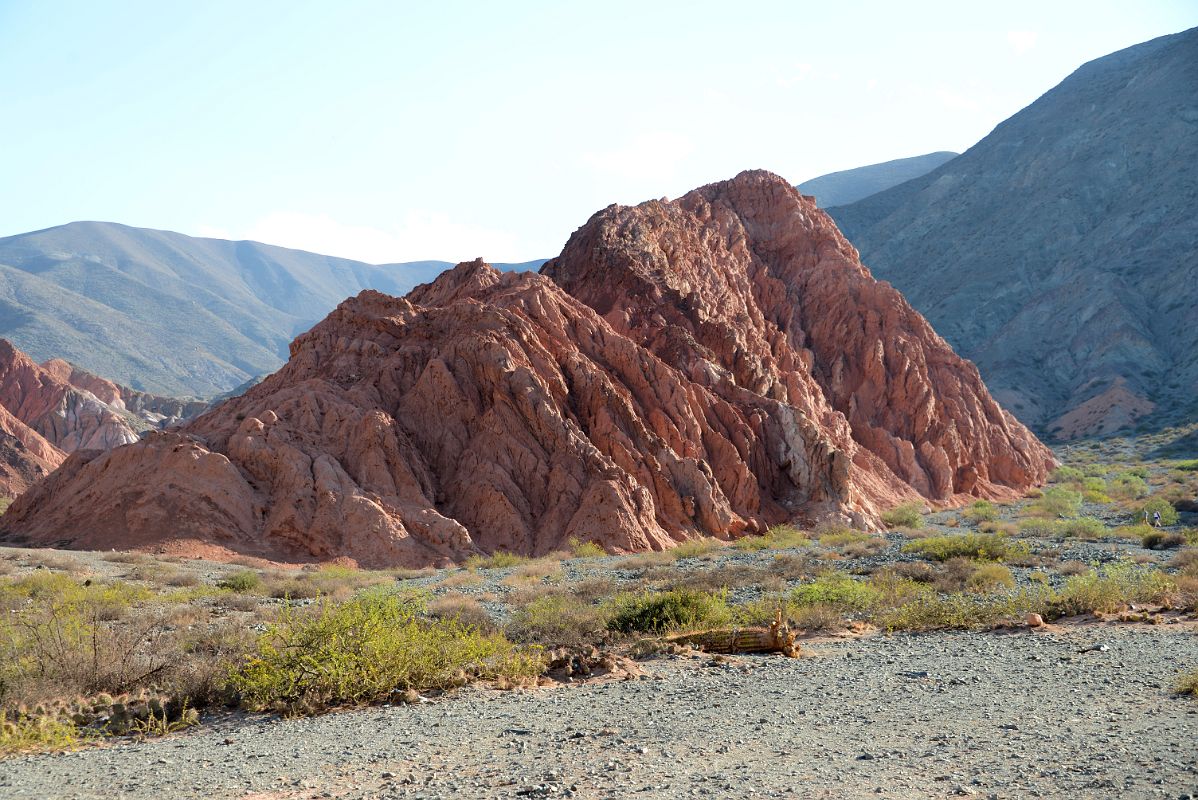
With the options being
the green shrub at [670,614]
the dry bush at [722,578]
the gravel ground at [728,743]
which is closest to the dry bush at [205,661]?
the gravel ground at [728,743]

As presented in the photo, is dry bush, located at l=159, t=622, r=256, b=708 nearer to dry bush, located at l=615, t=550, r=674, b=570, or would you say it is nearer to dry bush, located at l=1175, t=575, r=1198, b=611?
dry bush, located at l=615, t=550, r=674, b=570

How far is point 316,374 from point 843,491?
2137 centimetres

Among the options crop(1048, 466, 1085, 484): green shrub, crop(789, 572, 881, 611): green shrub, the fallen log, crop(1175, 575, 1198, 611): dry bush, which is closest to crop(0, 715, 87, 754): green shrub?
the fallen log

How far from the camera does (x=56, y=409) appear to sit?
82.4 m

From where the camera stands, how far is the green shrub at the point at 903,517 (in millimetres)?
42156

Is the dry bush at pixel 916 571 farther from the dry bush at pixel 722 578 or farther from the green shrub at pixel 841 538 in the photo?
the green shrub at pixel 841 538

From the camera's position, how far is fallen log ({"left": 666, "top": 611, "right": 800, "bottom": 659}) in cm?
1529

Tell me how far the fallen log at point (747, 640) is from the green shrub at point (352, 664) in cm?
292

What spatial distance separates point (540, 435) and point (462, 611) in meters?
19.7

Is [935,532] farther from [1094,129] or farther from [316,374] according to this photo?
[1094,129]

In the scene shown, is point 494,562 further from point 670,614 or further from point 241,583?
point 670,614

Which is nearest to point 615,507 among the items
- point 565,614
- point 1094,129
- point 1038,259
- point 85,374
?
point 565,614

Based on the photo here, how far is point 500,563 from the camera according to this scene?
103 ft

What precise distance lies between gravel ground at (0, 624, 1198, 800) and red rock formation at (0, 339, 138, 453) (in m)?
72.8
